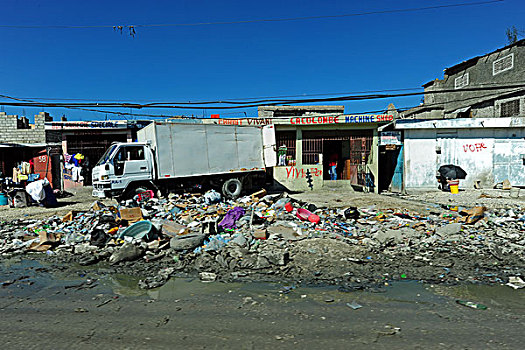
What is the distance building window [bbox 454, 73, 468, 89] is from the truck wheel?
62.5 feet

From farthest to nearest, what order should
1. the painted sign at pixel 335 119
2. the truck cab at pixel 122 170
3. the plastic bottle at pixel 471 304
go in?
1. the painted sign at pixel 335 119
2. the truck cab at pixel 122 170
3. the plastic bottle at pixel 471 304

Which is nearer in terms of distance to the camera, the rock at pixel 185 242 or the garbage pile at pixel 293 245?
the garbage pile at pixel 293 245

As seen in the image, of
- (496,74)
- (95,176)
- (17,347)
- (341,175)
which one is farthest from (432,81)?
(17,347)

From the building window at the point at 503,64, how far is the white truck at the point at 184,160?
51.4ft

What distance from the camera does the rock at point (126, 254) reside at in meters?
5.73

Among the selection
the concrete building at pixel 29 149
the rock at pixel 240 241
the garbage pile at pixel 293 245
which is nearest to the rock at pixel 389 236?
the garbage pile at pixel 293 245

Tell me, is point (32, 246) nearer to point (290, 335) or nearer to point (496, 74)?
point (290, 335)

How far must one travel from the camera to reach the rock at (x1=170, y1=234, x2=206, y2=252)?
6.05 meters

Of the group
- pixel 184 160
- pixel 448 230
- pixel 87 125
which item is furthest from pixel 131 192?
pixel 448 230

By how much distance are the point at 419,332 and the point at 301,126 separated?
13.3 m

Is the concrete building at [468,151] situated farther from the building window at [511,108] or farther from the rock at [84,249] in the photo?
the rock at [84,249]

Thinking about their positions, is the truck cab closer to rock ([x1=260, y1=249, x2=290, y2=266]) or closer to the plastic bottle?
rock ([x1=260, y1=249, x2=290, y2=266])

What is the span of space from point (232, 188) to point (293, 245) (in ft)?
21.1

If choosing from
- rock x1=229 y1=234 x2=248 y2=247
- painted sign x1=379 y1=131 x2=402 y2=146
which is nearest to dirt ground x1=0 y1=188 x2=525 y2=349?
rock x1=229 y1=234 x2=248 y2=247
